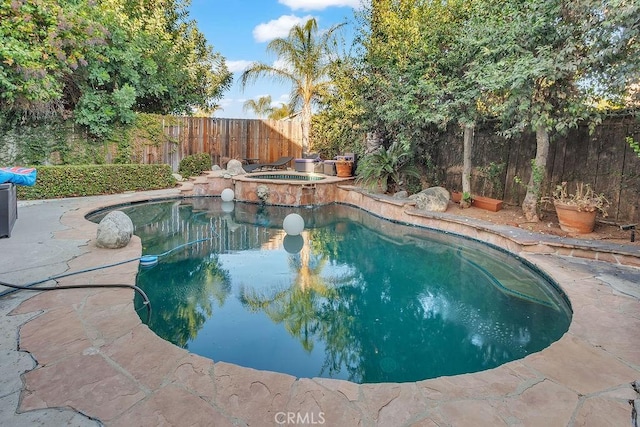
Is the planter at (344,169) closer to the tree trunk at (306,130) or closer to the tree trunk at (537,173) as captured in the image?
the tree trunk at (306,130)

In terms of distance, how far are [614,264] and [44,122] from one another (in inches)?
472

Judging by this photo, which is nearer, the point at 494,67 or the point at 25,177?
the point at 25,177

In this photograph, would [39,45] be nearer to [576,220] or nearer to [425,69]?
[425,69]

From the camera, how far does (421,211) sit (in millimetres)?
7273

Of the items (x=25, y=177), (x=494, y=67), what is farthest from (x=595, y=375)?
(x=25, y=177)

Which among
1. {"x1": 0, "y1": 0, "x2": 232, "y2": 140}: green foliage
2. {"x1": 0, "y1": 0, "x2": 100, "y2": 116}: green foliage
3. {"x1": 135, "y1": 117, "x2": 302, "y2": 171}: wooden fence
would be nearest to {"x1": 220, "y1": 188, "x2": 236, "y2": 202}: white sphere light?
{"x1": 135, "y1": 117, "x2": 302, "y2": 171}: wooden fence

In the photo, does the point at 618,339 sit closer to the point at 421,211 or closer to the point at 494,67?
the point at 494,67

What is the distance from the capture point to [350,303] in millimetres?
3922

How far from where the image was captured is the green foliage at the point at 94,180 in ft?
26.0

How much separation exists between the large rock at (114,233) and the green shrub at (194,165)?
24.5ft

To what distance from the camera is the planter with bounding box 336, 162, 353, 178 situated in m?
10.9

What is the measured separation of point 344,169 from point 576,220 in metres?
6.53

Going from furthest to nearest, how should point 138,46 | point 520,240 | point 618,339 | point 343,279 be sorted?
point 138,46 → point 520,240 → point 343,279 → point 618,339

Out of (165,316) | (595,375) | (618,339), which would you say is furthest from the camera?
(165,316)
